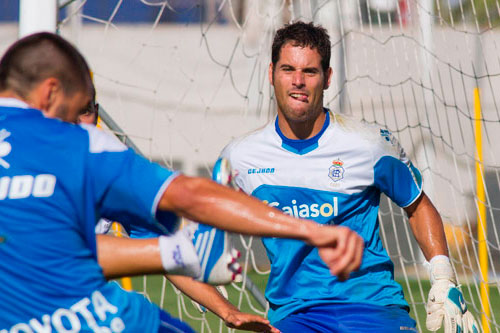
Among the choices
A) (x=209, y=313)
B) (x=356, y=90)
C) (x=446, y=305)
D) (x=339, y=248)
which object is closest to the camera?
(x=339, y=248)

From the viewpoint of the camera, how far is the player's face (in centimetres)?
386

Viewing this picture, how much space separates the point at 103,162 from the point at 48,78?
0.29 m

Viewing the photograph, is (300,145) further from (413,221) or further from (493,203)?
(493,203)

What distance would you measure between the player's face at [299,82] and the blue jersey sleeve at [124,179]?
1756mm

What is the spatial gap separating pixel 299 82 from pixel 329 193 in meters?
0.52

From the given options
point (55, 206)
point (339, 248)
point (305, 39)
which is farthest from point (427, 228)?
point (55, 206)

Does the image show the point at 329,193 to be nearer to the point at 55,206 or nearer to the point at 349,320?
the point at 349,320

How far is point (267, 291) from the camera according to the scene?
3.85 m

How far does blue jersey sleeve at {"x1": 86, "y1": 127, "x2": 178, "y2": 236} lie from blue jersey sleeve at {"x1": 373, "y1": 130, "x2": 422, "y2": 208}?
1.78 metres

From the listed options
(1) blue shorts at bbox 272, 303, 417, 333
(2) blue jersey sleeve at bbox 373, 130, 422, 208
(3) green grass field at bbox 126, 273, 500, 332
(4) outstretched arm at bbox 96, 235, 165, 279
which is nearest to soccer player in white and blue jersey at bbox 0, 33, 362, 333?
(4) outstretched arm at bbox 96, 235, 165, 279

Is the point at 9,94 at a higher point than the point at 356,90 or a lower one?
lower

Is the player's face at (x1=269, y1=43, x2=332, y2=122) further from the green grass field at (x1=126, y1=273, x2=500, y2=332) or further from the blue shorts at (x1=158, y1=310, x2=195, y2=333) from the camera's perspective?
the green grass field at (x1=126, y1=273, x2=500, y2=332)

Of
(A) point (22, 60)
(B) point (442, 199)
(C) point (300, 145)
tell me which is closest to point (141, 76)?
(B) point (442, 199)

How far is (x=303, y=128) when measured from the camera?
390 cm
